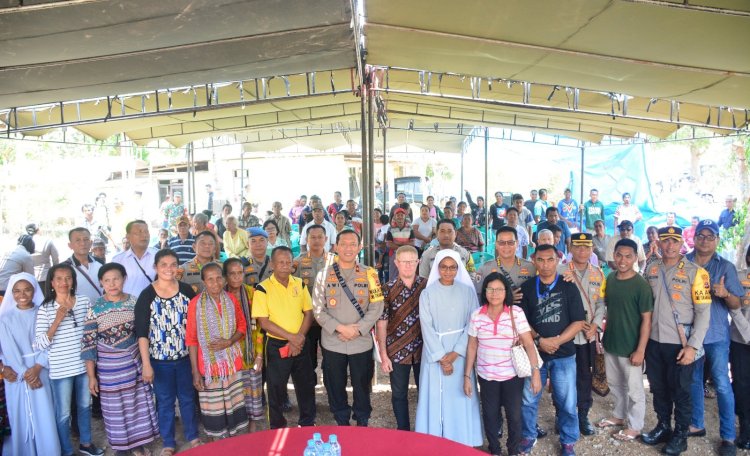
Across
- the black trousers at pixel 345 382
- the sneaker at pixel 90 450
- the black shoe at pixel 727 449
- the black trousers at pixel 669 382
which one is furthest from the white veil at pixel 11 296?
the black shoe at pixel 727 449

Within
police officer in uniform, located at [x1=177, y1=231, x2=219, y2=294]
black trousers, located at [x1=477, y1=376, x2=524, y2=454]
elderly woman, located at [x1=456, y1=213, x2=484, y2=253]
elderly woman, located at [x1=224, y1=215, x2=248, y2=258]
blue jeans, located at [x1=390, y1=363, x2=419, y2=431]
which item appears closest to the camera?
black trousers, located at [x1=477, y1=376, x2=524, y2=454]

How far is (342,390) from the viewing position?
159 inches

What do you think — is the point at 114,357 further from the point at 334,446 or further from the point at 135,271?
the point at 334,446

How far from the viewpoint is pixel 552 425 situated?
4375 millimetres

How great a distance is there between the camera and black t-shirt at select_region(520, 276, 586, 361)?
372cm

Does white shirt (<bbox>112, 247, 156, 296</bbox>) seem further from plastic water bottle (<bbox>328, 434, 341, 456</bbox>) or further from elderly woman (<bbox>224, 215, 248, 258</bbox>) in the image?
plastic water bottle (<bbox>328, 434, 341, 456</bbox>)

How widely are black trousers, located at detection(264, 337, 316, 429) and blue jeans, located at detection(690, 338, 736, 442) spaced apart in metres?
2.86

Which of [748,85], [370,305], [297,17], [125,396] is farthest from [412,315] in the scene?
[748,85]

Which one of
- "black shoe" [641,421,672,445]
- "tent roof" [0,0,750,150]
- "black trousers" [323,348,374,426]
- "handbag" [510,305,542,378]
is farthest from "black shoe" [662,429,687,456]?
"tent roof" [0,0,750,150]

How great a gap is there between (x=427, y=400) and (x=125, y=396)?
2188mm

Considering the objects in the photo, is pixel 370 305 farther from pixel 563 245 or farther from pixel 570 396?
pixel 563 245

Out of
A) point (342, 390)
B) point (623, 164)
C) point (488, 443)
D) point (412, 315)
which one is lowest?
point (488, 443)

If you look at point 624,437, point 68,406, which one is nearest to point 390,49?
point 624,437

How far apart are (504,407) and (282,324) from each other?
169cm
